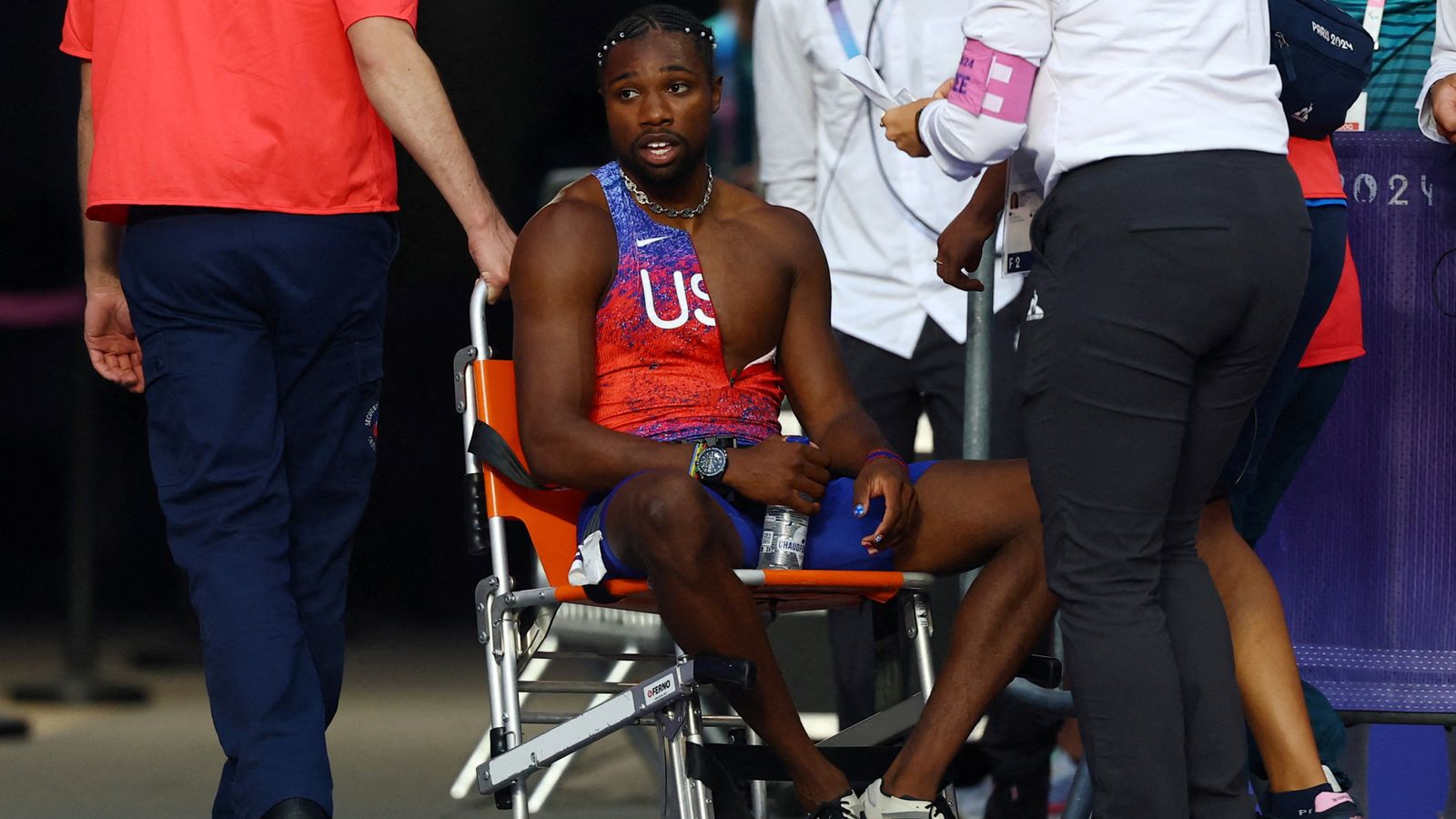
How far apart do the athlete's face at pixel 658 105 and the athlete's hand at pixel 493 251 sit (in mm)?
327

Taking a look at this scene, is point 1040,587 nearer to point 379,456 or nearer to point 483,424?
point 483,424

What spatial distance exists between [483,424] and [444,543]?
1.71m

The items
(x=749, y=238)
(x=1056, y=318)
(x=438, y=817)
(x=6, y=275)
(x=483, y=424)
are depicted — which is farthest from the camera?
(x=6, y=275)

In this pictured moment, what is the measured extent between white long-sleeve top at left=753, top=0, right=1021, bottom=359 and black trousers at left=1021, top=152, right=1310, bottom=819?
1310mm

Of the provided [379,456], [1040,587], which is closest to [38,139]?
[379,456]

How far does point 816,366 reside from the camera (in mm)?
3531

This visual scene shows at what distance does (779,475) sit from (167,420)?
1046 millimetres

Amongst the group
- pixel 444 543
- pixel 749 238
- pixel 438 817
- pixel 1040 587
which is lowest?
pixel 438 817

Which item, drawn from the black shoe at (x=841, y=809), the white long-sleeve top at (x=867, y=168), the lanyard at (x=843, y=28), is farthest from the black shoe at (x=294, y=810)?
the lanyard at (x=843, y=28)

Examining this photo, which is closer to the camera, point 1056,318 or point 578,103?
point 1056,318

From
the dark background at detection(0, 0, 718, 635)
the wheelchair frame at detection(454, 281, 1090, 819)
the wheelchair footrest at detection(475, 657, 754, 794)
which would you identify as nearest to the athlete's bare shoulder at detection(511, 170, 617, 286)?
the wheelchair frame at detection(454, 281, 1090, 819)

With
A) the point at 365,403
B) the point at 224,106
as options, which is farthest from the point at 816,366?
the point at 224,106

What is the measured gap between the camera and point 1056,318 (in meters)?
2.66

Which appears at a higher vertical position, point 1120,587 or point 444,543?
point 1120,587
